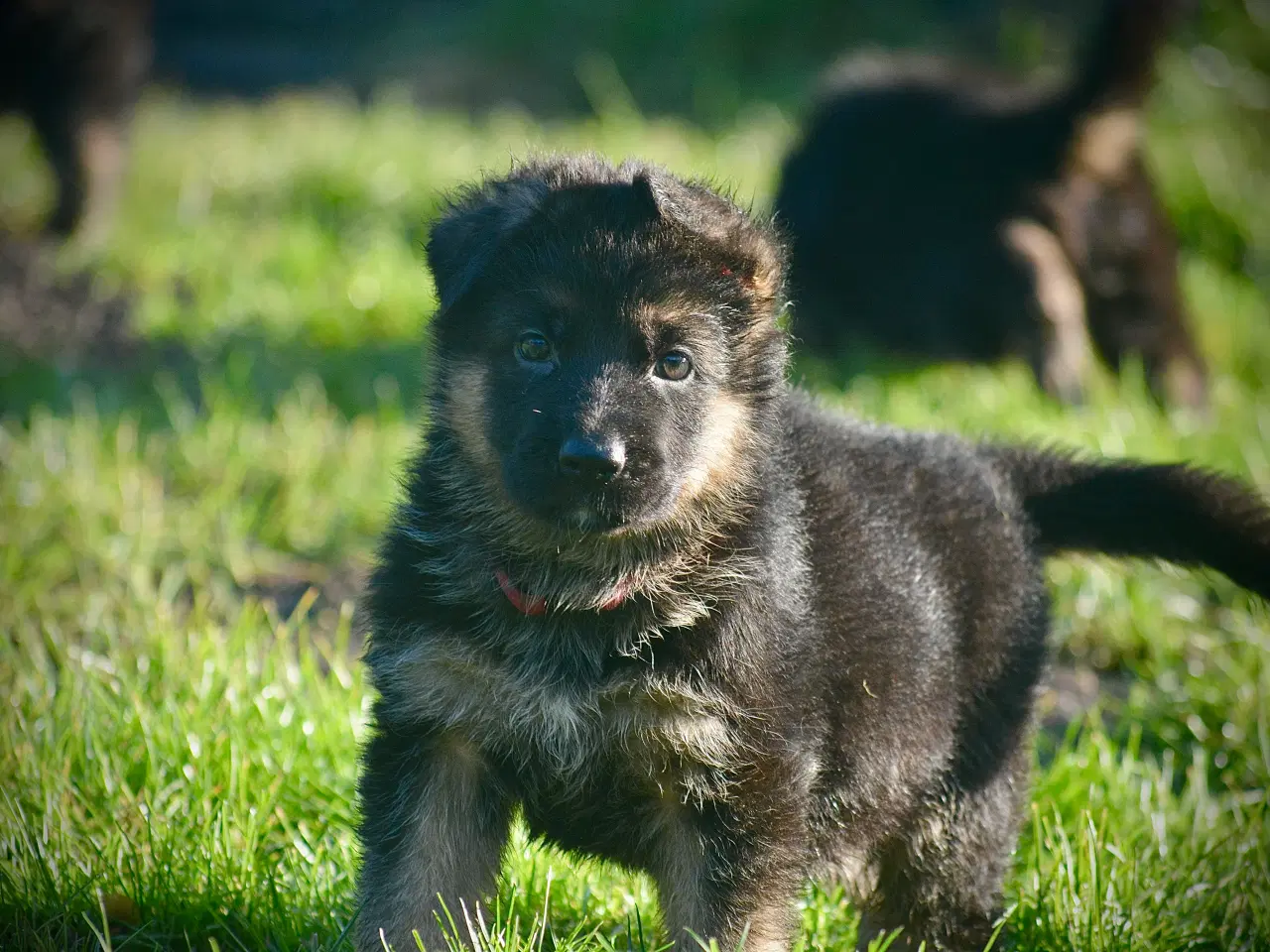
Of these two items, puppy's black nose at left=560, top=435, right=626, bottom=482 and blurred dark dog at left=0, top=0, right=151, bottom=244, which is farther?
blurred dark dog at left=0, top=0, right=151, bottom=244

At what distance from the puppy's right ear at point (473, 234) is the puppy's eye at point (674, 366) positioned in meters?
0.41

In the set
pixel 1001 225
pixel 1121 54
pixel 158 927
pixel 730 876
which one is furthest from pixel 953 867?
pixel 1121 54

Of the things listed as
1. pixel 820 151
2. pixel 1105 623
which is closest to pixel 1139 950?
pixel 1105 623

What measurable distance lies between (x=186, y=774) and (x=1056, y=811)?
210cm

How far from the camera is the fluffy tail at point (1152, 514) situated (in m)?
3.18

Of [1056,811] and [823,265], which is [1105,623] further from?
[823,265]

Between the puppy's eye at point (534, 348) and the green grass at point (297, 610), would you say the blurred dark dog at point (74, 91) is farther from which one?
the puppy's eye at point (534, 348)

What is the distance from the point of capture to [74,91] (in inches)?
301

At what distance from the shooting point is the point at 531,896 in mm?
2928

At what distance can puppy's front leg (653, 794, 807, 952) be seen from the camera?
2463 mm

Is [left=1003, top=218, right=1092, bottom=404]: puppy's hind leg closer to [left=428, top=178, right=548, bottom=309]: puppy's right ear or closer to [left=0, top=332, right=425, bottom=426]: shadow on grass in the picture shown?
[left=0, top=332, right=425, bottom=426]: shadow on grass

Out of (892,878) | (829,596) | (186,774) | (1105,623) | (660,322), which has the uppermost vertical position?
(660,322)

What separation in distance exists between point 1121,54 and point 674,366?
200 inches

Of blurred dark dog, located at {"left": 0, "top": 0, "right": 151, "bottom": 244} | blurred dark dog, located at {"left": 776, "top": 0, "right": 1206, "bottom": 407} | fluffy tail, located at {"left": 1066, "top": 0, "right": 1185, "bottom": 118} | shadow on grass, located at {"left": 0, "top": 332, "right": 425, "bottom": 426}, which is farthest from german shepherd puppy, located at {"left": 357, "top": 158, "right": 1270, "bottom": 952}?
blurred dark dog, located at {"left": 0, "top": 0, "right": 151, "bottom": 244}
